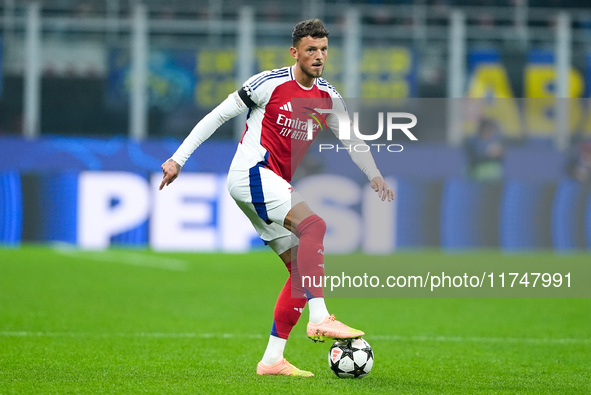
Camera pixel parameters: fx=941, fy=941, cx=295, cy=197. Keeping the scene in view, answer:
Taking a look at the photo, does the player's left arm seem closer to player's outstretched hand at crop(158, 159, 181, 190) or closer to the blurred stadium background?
A: player's outstretched hand at crop(158, 159, 181, 190)

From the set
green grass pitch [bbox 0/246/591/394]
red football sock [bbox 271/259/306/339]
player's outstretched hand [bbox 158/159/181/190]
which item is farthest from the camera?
red football sock [bbox 271/259/306/339]

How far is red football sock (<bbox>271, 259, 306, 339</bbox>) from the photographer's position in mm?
5270

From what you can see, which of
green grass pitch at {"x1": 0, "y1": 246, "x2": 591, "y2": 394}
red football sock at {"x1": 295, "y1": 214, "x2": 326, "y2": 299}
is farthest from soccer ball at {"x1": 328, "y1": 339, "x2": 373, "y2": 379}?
red football sock at {"x1": 295, "y1": 214, "x2": 326, "y2": 299}

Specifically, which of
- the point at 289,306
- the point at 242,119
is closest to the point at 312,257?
the point at 289,306

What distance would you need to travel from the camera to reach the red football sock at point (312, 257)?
5039mm

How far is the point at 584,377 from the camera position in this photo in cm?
557

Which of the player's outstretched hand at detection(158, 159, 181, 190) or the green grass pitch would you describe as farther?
the green grass pitch

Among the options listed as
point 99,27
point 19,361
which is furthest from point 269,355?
point 99,27

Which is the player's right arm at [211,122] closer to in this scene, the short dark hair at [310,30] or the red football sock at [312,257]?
the short dark hair at [310,30]

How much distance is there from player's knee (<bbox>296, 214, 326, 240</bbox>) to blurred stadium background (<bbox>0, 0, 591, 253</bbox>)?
25.8 ft

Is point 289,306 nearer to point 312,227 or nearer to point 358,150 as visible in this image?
point 312,227

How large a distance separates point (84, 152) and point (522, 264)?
7.06m

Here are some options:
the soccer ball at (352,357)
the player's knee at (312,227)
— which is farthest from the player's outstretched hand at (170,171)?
the soccer ball at (352,357)

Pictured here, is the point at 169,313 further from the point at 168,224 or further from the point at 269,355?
the point at 168,224
